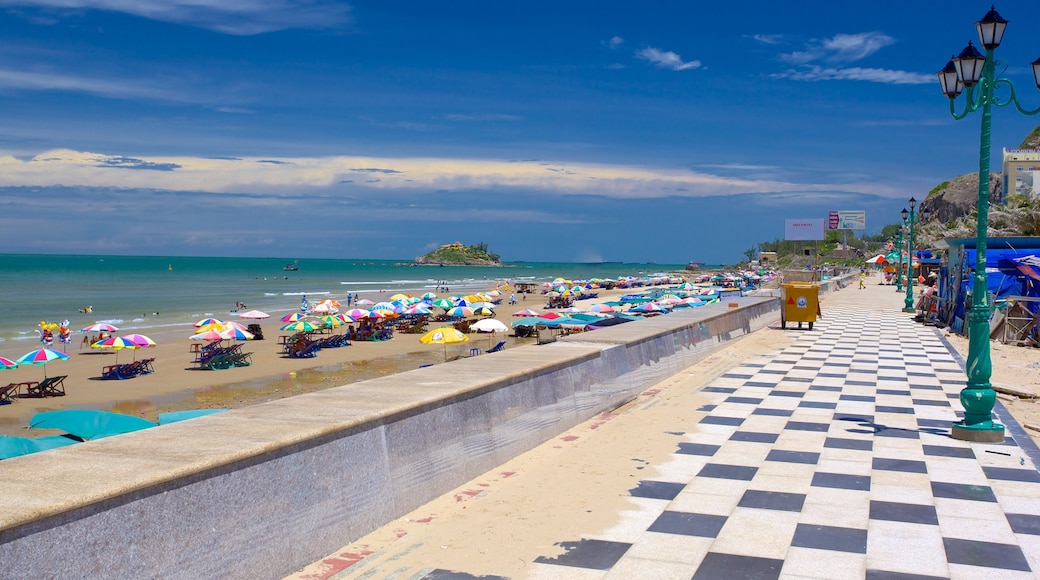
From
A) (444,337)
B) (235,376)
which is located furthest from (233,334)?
(444,337)

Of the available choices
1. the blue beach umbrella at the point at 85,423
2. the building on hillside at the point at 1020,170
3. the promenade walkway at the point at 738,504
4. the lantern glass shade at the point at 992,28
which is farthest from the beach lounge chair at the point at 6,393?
the building on hillside at the point at 1020,170

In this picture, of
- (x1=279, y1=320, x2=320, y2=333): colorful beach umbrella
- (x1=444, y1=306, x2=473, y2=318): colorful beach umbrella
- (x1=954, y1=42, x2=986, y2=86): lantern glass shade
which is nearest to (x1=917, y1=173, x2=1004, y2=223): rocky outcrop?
(x1=444, y1=306, x2=473, y2=318): colorful beach umbrella

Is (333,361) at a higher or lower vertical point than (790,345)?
lower

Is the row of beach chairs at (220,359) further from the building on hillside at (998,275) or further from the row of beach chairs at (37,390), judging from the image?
the building on hillside at (998,275)

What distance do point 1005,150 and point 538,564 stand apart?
83.9m

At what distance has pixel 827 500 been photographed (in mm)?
5367

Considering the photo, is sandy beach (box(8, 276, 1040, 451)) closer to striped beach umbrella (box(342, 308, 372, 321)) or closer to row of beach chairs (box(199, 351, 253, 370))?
row of beach chairs (box(199, 351, 253, 370))

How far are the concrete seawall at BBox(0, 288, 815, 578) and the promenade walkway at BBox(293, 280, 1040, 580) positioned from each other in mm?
208

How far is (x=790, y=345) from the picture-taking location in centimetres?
1579

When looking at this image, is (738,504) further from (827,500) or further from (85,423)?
(85,423)

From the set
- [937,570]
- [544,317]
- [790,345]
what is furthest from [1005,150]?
[937,570]

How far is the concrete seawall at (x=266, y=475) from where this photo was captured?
291 centimetres

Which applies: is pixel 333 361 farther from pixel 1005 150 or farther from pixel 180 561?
pixel 1005 150

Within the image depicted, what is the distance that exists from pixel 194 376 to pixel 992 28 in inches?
763
